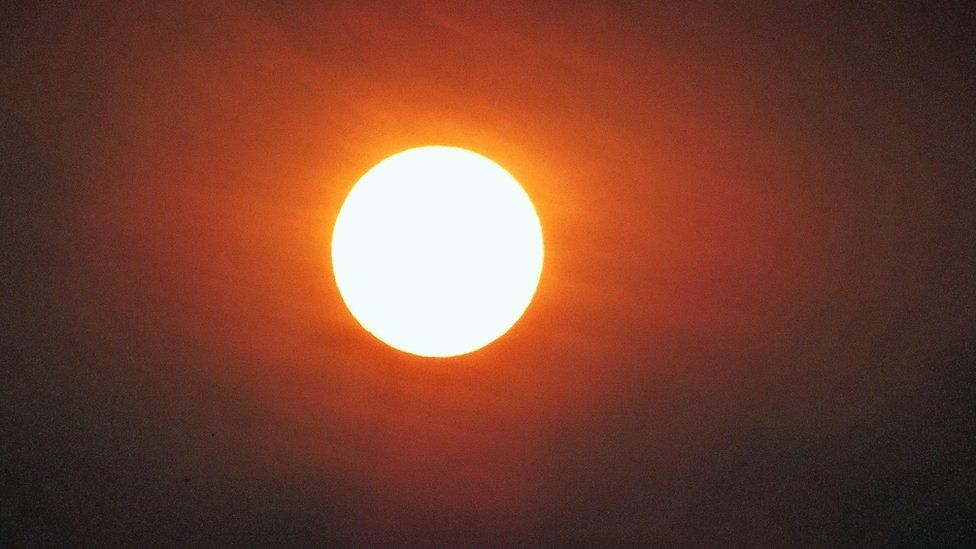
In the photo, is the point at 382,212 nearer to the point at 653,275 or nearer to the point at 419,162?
the point at 419,162

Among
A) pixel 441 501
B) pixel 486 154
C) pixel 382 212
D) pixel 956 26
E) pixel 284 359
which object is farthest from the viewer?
pixel 441 501

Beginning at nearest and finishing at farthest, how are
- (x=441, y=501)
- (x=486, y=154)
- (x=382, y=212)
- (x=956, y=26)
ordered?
(x=382, y=212) < (x=956, y=26) < (x=486, y=154) < (x=441, y=501)

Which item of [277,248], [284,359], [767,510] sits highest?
[277,248]

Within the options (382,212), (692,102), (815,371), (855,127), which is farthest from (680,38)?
(815,371)

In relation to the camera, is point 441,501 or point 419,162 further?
point 441,501

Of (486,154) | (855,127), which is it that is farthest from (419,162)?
(855,127)

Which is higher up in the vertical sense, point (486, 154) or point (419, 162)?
point (486, 154)

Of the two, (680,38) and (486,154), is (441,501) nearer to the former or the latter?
(486,154)
